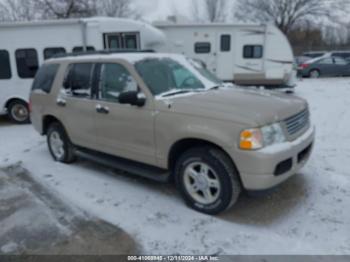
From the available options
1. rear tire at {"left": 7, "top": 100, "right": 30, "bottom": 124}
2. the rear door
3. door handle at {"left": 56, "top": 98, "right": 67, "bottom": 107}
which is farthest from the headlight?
rear tire at {"left": 7, "top": 100, "right": 30, "bottom": 124}

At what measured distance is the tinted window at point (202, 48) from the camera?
1162cm

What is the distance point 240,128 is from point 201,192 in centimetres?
101

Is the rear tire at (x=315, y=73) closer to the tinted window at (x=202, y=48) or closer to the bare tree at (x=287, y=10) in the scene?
the tinted window at (x=202, y=48)

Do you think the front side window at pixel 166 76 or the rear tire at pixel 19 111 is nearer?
the front side window at pixel 166 76

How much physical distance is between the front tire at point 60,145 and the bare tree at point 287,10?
3819cm

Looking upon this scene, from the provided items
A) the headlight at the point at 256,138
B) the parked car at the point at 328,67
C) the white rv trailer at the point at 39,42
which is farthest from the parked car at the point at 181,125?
the parked car at the point at 328,67

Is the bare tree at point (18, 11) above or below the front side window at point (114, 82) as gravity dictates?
above

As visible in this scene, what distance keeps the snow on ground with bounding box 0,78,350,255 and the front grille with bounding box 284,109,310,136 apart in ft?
3.12

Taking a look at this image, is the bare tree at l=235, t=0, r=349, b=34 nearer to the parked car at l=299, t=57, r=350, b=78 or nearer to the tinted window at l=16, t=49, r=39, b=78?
the parked car at l=299, t=57, r=350, b=78

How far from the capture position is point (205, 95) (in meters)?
3.71

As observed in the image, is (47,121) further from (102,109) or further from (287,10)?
(287,10)

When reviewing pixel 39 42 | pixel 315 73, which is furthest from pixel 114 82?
pixel 315 73

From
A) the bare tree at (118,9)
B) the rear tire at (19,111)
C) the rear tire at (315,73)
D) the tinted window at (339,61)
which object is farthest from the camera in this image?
the bare tree at (118,9)

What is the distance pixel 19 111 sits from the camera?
897cm
